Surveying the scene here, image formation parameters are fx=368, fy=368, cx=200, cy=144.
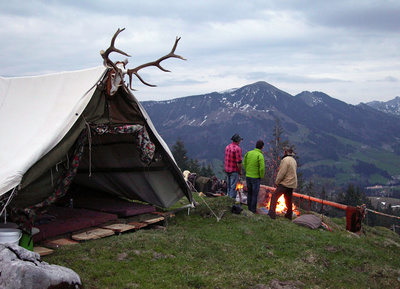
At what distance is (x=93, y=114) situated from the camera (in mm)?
6691

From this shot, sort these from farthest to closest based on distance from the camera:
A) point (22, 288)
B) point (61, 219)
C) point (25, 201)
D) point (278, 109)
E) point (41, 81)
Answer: point (278, 109), point (41, 81), point (61, 219), point (25, 201), point (22, 288)

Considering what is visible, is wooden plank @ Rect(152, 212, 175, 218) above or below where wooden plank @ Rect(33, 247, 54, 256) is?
below

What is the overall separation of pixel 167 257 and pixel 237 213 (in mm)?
3542

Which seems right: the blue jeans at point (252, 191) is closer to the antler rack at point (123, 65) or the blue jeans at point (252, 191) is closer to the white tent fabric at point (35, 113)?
the antler rack at point (123, 65)

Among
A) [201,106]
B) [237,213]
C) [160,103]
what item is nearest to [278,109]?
[201,106]

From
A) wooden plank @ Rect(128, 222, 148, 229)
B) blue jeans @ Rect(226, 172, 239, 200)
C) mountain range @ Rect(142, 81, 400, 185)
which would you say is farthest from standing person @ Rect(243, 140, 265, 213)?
mountain range @ Rect(142, 81, 400, 185)

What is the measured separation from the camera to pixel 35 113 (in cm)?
Result: 697

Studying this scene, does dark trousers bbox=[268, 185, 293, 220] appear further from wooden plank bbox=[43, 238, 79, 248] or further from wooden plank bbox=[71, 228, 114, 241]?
wooden plank bbox=[43, 238, 79, 248]

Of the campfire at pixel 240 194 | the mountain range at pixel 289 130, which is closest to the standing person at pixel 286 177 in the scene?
the campfire at pixel 240 194

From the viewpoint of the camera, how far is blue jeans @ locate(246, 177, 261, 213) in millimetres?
9617

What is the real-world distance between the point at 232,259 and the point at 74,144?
3.29 meters

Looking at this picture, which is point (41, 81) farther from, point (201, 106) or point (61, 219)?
point (201, 106)

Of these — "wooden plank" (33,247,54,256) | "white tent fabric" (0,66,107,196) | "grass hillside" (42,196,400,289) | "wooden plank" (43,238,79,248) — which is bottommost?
"grass hillside" (42,196,400,289)

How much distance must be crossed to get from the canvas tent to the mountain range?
300 ft
